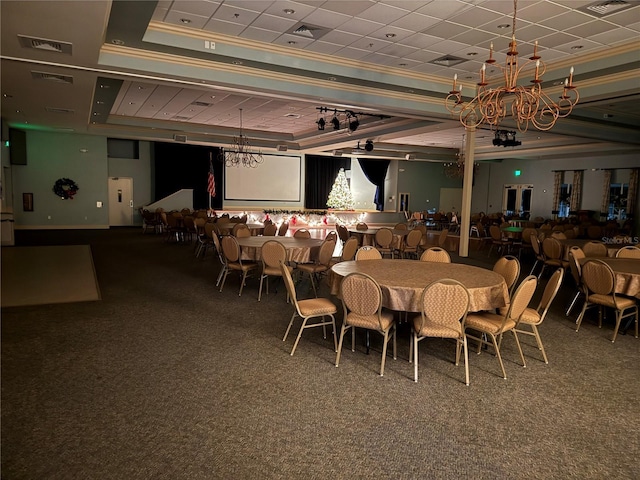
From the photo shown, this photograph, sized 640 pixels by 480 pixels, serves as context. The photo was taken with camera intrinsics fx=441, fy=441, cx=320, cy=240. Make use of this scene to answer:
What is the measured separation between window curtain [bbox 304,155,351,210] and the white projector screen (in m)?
0.67

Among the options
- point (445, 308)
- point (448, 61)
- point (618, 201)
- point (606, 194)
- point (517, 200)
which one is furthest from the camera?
point (517, 200)

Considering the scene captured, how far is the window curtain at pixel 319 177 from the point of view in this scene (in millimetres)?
23719

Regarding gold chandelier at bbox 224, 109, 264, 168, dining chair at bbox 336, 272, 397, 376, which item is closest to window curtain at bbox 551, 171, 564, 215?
gold chandelier at bbox 224, 109, 264, 168

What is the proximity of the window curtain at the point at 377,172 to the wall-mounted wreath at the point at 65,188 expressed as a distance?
46.2 feet

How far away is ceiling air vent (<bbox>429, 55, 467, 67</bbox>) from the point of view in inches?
302

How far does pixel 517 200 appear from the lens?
2278cm

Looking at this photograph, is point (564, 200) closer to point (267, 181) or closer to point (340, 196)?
point (340, 196)

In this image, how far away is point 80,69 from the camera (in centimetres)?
721

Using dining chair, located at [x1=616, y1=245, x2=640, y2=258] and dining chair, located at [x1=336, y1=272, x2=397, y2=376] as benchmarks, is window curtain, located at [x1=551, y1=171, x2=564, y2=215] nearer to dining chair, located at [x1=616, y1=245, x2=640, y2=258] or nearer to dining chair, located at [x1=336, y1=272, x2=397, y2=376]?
dining chair, located at [x1=616, y1=245, x2=640, y2=258]

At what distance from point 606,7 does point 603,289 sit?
3.49 metres

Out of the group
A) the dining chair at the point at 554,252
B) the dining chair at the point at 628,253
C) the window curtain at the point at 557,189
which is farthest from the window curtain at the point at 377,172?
the dining chair at the point at 628,253

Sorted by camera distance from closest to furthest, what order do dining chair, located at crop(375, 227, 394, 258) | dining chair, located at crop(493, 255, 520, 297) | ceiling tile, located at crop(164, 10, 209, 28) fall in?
dining chair, located at crop(493, 255, 520, 297) < ceiling tile, located at crop(164, 10, 209, 28) < dining chair, located at crop(375, 227, 394, 258)

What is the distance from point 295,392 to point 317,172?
20.8 m

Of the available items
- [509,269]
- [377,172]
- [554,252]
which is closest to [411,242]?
[554,252]
